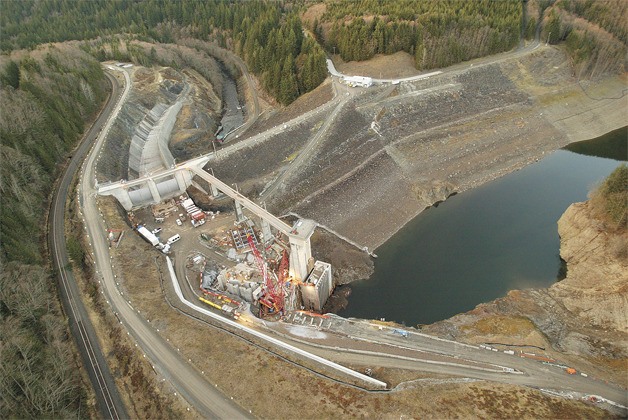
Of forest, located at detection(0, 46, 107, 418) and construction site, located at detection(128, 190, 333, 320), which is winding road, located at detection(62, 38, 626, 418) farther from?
construction site, located at detection(128, 190, 333, 320)

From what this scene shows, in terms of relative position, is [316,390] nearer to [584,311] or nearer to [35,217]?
[584,311]

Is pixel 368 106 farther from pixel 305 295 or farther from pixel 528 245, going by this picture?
pixel 305 295

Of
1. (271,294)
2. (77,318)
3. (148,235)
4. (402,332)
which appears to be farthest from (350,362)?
(148,235)

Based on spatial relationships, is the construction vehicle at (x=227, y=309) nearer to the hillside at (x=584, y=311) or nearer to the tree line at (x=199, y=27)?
the hillside at (x=584, y=311)

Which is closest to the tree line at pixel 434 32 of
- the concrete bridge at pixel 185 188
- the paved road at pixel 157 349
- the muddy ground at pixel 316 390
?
the concrete bridge at pixel 185 188

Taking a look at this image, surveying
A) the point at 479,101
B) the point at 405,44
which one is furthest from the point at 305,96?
the point at 479,101
